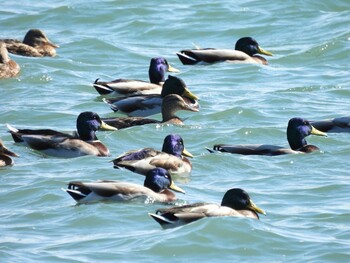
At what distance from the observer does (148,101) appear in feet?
59.4

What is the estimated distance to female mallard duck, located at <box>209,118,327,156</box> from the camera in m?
15.6

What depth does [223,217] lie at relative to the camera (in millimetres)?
12469

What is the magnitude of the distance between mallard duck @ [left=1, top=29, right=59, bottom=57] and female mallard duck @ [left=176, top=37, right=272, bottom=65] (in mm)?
2105

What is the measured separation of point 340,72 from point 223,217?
8904 millimetres

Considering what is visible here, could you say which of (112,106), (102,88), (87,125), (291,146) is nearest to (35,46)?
(102,88)

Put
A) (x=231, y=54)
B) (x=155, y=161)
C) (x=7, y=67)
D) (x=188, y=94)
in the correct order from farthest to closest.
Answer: (x=231, y=54) → (x=7, y=67) → (x=188, y=94) → (x=155, y=161)

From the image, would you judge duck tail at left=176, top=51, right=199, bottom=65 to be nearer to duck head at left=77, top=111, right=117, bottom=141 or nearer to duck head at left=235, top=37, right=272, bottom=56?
duck head at left=235, top=37, right=272, bottom=56

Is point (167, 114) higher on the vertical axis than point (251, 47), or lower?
lower

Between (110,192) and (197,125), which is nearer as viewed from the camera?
(110,192)

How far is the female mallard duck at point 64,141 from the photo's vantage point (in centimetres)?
1549

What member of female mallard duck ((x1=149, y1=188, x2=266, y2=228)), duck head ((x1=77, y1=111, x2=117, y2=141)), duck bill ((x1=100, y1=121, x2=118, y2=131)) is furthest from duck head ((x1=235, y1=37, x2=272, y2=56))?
female mallard duck ((x1=149, y1=188, x2=266, y2=228))

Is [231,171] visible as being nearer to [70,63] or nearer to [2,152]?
[2,152]

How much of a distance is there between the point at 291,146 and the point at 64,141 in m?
2.59

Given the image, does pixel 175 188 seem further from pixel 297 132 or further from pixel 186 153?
pixel 297 132
